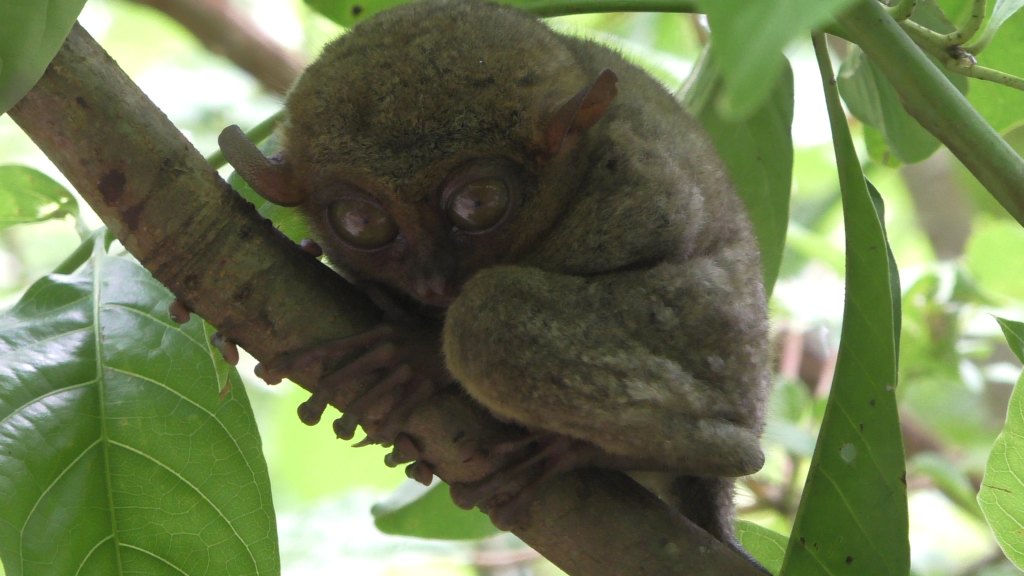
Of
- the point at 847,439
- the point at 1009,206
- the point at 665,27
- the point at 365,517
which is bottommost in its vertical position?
the point at 847,439

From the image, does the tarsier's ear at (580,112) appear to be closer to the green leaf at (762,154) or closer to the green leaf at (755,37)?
the green leaf at (762,154)

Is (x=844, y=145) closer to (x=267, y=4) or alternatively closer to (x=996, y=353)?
(x=996, y=353)

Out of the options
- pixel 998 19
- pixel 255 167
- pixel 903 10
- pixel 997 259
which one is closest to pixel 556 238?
pixel 255 167

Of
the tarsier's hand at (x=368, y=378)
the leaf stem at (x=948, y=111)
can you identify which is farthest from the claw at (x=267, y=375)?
the leaf stem at (x=948, y=111)

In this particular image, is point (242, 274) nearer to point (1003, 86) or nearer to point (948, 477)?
point (1003, 86)

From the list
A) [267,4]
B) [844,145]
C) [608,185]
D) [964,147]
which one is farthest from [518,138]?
[267,4]
